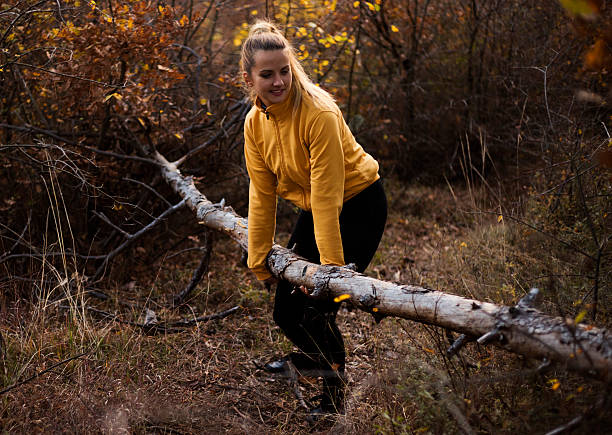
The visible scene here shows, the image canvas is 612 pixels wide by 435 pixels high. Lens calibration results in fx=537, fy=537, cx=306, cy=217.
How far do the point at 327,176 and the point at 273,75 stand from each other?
591mm

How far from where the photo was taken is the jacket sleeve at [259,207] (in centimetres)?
310

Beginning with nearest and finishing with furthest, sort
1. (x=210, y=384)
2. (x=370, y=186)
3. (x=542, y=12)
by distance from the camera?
(x=370, y=186) → (x=210, y=384) → (x=542, y=12)

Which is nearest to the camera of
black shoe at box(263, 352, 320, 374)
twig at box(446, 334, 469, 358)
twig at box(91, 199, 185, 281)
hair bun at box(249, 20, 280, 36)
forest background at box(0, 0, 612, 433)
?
twig at box(446, 334, 469, 358)

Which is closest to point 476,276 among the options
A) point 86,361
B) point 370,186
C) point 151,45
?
point 370,186

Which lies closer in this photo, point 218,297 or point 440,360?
point 440,360

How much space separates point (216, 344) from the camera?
3.90m

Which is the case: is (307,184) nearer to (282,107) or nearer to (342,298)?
(282,107)

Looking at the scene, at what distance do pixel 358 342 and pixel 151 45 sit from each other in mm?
2745

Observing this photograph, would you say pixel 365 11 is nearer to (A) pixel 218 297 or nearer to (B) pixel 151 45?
(B) pixel 151 45

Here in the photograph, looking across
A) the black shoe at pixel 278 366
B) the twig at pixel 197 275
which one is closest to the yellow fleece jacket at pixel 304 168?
the black shoe at pixel 278 366

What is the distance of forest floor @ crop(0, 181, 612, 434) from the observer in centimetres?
221

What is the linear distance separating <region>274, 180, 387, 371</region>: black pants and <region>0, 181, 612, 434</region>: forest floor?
10.3 inches

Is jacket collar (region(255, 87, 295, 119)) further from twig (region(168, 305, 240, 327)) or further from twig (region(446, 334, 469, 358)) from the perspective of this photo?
twig (region(168, 305, 240, 327))

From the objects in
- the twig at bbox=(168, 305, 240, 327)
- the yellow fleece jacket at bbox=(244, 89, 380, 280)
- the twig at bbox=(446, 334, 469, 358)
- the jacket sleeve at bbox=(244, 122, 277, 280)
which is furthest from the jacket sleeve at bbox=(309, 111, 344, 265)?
the twig at bbox=(168, 305, 240, 327)
